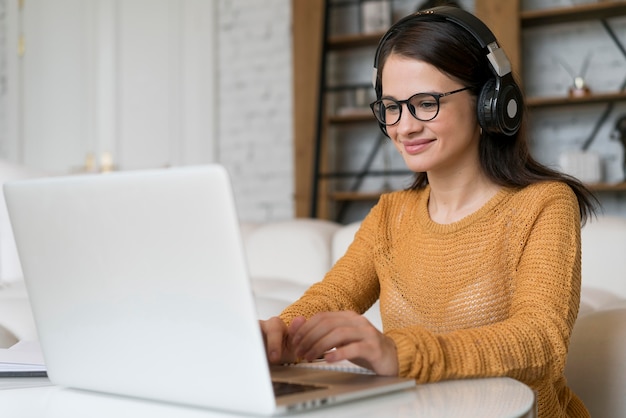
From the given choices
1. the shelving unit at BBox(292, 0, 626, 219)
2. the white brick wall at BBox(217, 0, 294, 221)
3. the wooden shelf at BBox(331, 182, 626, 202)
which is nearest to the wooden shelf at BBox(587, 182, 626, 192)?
the wooden shelf at BBox(331, 182, 626, 202)

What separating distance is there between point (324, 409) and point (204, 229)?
7.8 inches

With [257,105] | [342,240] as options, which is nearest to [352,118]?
[257,105]

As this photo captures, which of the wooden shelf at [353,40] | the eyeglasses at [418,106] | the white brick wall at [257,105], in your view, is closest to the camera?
the eyeglasses at [418,106]

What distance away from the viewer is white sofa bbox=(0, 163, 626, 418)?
4.77 ft

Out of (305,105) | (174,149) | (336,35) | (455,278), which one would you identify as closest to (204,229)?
(455,278)

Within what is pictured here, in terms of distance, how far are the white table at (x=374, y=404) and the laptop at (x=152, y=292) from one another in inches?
0.5

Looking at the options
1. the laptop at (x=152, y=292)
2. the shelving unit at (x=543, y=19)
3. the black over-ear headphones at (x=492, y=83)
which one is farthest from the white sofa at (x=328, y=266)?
the shelving unit at (x=543, y=19)

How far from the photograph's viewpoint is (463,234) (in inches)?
51.6

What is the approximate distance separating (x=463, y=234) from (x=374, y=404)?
1.81 ft

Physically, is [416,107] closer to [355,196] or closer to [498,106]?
[498,106]

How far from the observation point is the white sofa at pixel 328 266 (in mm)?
1455

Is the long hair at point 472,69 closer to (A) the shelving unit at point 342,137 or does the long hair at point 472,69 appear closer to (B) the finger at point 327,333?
(B) the finger at point 327,333

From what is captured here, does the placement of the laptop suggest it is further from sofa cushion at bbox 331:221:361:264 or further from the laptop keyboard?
sofa cushion at bbox 331:221:361:264

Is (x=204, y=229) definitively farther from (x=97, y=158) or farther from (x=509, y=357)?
(x=97, y=158)
